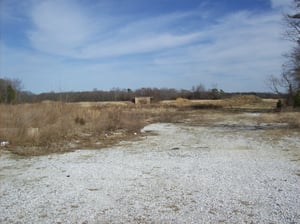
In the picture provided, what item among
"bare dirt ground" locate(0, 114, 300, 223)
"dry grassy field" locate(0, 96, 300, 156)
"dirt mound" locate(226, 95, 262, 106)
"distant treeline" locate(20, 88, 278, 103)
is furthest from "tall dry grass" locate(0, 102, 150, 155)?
"distant treeline" locate(20, 88, 278, 103)

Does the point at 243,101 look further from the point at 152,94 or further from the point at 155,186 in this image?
the point at 155,186

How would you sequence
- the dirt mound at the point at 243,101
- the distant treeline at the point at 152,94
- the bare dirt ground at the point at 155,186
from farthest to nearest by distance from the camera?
1. the distant treeline at the point at 152,94
2. the dirt mound at the point at 243,101
3. the bare dirt ground at the point at 155,186

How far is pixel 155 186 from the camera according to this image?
638 cm

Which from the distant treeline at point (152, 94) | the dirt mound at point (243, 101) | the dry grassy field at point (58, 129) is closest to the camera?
the dry grassy field at point (58, 129)

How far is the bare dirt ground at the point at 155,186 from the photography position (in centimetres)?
490

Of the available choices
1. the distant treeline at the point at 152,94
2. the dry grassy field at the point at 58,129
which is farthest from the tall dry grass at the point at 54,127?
the distant treeline at the point at 152,94

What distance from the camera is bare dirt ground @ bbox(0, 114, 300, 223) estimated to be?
4.90 metres

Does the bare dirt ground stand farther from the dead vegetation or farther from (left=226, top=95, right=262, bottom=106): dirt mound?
(left=226, top=95, right=262, bottom=106): dirt mound

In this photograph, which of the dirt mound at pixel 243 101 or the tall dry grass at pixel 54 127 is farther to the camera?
the dirt mound at pixel 243 101

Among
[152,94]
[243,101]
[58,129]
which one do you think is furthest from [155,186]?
[152,94]

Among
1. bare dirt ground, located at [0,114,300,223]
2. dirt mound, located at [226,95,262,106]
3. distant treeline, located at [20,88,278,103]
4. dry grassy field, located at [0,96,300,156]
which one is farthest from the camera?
distant treeline, located at [20,88,278,103]

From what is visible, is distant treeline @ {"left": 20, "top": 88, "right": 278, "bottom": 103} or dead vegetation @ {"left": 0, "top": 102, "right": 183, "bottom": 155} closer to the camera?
dead vegetation @ {"left": 0, "top": 102, "right": 183, "bottom": 155}

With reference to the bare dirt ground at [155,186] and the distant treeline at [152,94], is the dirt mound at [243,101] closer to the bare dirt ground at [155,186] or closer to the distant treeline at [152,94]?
the distant treeline at [152,94]

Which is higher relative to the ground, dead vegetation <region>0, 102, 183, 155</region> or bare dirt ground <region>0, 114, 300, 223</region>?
dead vegetation <region>0, 102, 183, 155</region>
